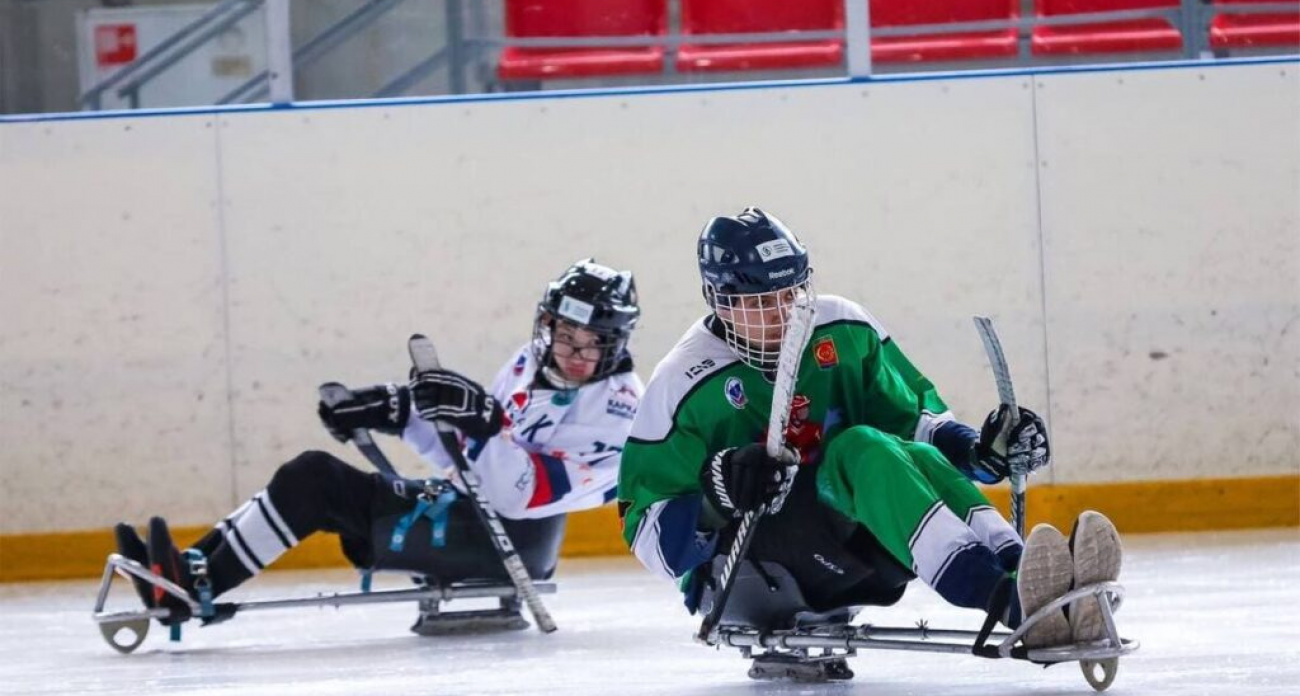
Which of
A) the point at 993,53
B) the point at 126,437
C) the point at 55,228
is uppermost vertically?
the point at 993,53

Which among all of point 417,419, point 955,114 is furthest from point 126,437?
point 955,114

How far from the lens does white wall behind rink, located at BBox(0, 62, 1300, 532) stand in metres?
6.82

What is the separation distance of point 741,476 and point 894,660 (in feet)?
2.54

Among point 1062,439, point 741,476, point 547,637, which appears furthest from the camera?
point 1062,439

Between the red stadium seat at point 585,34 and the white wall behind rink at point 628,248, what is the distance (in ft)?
0.37

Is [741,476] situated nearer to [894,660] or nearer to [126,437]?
[894,660]

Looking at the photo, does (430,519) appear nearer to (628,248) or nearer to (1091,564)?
(628,248)

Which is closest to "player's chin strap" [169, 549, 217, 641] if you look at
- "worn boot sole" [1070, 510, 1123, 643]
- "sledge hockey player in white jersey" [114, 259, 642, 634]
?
"sledge hockey player in white jersey" [114, 259, 642, 634]

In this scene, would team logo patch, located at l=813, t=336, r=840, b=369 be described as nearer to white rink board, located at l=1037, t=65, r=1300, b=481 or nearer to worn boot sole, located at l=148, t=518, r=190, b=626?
worn boot sole, located at l=148, t=518, r=190, b=626

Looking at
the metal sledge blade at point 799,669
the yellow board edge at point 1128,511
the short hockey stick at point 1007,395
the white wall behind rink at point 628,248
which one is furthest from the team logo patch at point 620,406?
the yellow board edge at point 1128,511

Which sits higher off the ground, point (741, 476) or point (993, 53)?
point (993, 53)

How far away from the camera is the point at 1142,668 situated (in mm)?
3812

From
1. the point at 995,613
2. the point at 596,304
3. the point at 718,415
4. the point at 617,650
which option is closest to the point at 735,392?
the point at 718,415

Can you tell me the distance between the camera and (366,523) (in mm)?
5078
